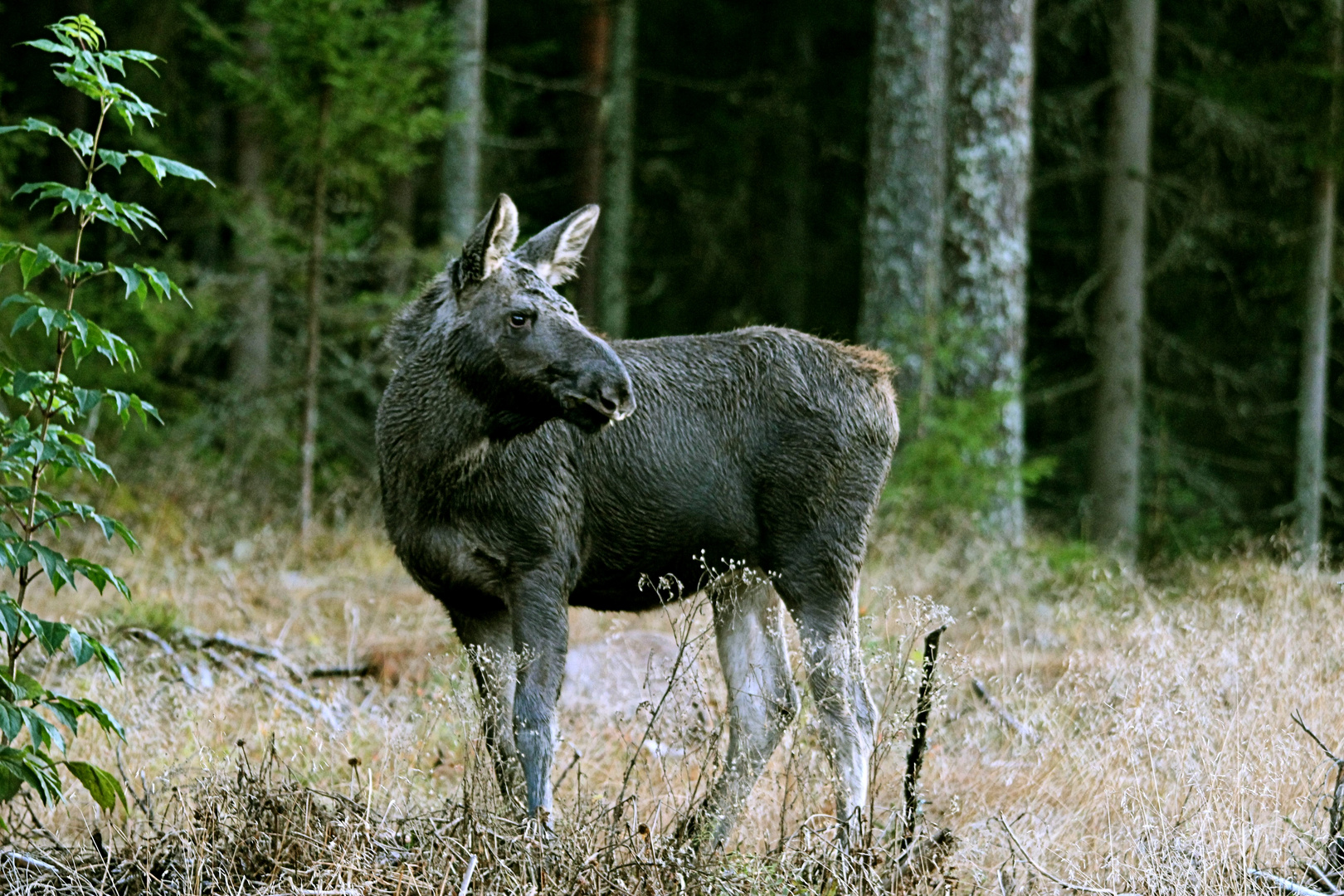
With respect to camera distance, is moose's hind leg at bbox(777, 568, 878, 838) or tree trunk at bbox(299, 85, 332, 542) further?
tree trunk at bbox(299, 85, 332, 542)

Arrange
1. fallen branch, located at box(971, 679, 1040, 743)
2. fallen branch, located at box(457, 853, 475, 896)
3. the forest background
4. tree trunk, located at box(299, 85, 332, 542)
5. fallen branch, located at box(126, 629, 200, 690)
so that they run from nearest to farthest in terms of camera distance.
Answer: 1. fallen branch, located at box(457, 853, 475, 896)
2. fallen branch, located at box(971, 679, 1040, 743)
3. fallen branch, located at box(126, 629, 200, 690)
4. tree trunk, located at box(299, 85, 332, 542)
5. the forest background

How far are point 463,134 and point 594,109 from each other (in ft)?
18.4

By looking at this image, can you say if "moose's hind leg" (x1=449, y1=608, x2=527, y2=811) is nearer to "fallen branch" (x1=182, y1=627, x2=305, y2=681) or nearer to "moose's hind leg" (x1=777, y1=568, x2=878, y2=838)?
"moose's hind leg" (x1=777, y1=568, x2=878, y2=838)

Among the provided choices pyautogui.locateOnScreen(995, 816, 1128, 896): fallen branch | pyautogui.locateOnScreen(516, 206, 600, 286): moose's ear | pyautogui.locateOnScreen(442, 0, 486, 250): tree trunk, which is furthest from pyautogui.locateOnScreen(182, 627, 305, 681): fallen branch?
pyautogui.locateOnScreen(442, 0, 486, 250): tree trunk

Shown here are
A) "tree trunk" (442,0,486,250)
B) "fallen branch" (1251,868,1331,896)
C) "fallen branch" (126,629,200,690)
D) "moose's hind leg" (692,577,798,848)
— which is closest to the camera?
"fallen branch" (1251,868,1331,896)

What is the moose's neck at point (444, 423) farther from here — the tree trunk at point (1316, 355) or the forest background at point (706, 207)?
the tree trunk at point (1316, 355)

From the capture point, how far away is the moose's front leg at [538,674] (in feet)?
16.8

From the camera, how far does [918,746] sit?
4871mm

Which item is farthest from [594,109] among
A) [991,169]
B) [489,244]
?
[489,244]

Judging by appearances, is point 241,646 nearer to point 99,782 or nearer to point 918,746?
point 99,782

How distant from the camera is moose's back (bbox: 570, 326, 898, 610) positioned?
18.4ft

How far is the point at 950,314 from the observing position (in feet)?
35.8

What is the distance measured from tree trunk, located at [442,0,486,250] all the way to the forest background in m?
0.04

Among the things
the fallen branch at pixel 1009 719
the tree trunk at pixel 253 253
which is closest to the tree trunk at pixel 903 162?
the tree trunk at pixel 253 253
